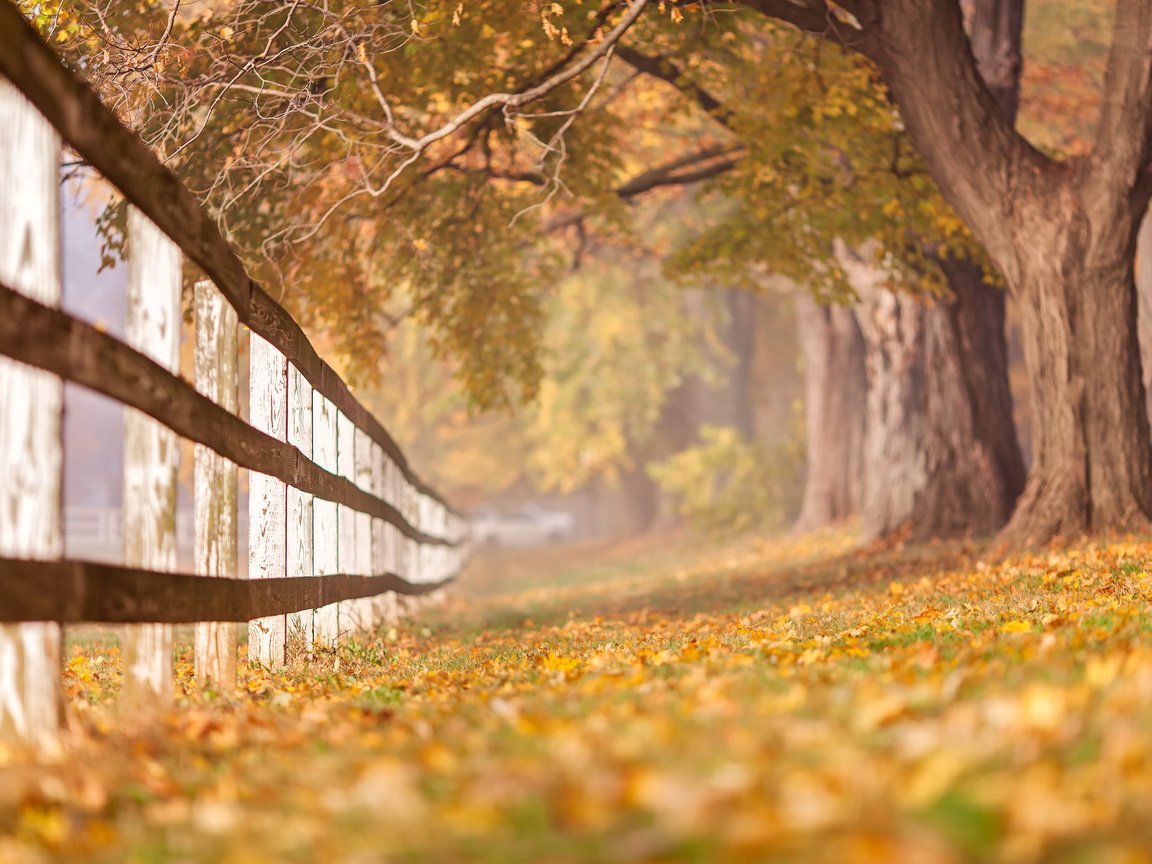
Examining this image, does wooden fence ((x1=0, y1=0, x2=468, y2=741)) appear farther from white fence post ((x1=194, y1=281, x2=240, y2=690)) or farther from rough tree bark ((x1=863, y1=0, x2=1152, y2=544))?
rough tree bark ((x1=863, y1=0, x2=1152, y2=544))

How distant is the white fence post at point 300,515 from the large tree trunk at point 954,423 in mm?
10903

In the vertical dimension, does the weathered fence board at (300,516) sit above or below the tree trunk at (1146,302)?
below

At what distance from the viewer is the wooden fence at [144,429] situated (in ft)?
13.9

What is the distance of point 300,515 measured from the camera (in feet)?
26.1

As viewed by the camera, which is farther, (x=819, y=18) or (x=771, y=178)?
(x=771, y=178)

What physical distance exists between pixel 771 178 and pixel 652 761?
13816mm

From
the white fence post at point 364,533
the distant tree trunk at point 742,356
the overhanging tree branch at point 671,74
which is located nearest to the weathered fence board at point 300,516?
the white fence post at point 364,533

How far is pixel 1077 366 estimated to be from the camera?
43.5 feet

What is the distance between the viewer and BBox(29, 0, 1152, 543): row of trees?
11828 millimetres

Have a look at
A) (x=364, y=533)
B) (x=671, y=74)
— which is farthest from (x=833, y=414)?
(x=364, y=533)

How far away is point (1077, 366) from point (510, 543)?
53238mm

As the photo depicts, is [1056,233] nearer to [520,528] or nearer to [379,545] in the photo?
[379,545]

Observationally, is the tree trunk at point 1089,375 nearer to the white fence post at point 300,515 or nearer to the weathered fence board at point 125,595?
the white fence post at point 300,515

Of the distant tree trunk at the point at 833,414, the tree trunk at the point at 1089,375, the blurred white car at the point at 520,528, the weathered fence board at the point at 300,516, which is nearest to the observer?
the weathered fence board at the point at 300,516
